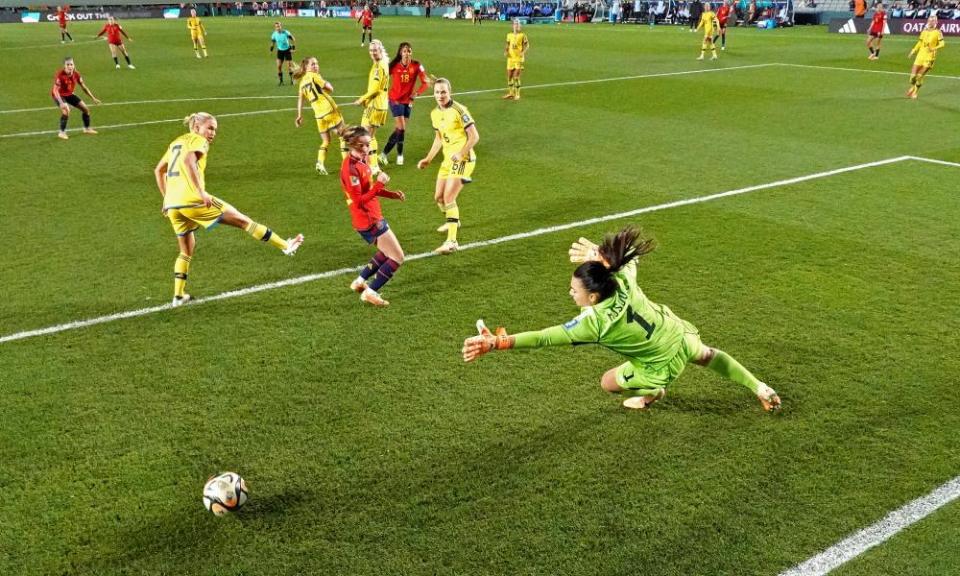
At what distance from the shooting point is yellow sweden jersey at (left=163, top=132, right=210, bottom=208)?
7.57 meters

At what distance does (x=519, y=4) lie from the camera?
66.1 m

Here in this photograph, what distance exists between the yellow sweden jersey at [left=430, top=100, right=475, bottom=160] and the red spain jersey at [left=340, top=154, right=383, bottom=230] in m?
2.21

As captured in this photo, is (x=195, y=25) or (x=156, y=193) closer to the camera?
(x=156, y=193)

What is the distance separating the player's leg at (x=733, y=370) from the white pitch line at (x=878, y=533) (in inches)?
48.3

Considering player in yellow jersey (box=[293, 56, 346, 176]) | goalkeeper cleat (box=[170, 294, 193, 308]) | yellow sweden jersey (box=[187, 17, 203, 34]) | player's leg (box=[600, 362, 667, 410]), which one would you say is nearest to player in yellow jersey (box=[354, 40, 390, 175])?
player in yellow jersey (box=[293, 56, 346, 176])

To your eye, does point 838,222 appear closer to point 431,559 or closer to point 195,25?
point 431,559

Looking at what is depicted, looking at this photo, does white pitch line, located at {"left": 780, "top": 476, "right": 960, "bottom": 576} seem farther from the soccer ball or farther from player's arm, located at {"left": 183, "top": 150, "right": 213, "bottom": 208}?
player's arm, located at {"left": 183, "top": 150, "right": 213, "bottom": 208}

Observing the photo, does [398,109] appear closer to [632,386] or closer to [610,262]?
[632,386]

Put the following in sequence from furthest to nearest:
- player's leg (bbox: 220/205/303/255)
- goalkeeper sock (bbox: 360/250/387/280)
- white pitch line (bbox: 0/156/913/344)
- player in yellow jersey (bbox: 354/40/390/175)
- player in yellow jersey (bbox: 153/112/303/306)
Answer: player in yellow jersey (bbox: 354/40/390/175) → player's leg (bbox: 220/205/303/255) → goalkeeper sock (bbox: 360/250/387/280) → player in yellow jersey (bbox: 153/112/303/306) → white pitch line (bbox: 0/156/913/344)

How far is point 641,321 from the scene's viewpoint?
195 inches

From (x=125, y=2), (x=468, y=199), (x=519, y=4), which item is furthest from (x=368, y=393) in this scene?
(x=125, y=2)

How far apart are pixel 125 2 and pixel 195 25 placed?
59423 millimetres

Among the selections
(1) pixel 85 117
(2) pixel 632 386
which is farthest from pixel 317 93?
(2) pixel 632 386

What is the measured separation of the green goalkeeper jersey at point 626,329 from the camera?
15.5 feet
